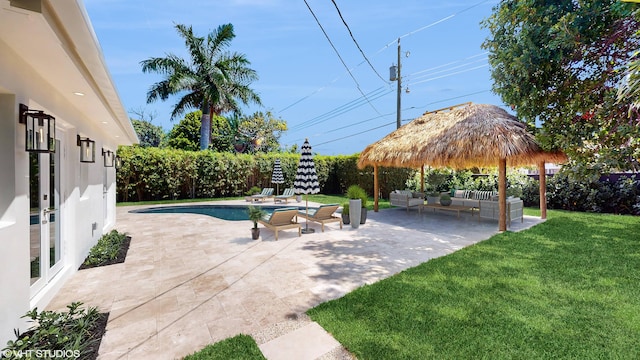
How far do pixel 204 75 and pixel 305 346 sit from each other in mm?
23391

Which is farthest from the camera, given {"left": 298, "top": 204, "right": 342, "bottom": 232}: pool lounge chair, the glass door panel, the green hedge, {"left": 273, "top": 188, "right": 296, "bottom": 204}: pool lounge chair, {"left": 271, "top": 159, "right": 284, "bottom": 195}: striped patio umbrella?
{"left": 271, "top": 159, "right": 284, "bottom": 195}: striped patio umbrella

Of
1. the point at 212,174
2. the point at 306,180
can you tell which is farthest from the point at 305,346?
the point at 212,174

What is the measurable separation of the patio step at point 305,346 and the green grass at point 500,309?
0.14 m

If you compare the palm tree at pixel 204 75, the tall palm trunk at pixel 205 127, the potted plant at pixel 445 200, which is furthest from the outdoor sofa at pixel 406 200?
the tall palm trunk at pixel 205 127

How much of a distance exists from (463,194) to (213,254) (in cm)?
1159

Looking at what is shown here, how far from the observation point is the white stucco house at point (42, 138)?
102 inches

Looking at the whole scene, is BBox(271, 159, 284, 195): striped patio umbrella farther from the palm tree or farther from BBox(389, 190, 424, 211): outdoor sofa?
BBox(389, 190, 424, 211): outdoor sofa

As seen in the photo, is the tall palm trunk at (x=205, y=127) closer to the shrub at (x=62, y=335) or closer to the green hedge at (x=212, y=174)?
the green hedge at (x=212, y=174)

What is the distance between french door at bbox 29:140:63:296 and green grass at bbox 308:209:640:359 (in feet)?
13.9

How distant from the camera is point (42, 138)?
3.55m

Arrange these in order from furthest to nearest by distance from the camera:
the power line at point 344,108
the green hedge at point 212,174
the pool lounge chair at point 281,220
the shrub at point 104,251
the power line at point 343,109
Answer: the power line at point 343,109 → the power line at point 344,108 → the green hedge at point 212,174 → the pool lounge chair at point 281,220 → the shrub at point 104,251

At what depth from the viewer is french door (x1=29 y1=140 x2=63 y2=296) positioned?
406 centimetres

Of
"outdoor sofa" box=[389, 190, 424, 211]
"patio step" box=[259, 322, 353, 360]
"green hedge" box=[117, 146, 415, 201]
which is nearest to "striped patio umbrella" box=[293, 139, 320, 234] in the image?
"outdoor sofa" box=[389, 190, 424, 211]

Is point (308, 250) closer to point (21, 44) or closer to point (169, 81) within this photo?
point (21, 44)
